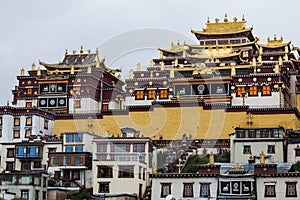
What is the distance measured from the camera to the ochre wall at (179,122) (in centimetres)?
7694

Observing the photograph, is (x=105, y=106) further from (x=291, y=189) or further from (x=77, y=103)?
(x=291, y=189)

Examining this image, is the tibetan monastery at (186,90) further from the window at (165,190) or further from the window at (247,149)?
the window at (165,190)

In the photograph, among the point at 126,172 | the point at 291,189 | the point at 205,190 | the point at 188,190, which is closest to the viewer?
the point at 291,189

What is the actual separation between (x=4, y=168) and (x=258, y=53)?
3843cm

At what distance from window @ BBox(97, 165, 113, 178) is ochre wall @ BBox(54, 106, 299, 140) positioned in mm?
13960

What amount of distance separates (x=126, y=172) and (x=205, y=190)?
337 inches

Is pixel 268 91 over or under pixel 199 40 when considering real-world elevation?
under

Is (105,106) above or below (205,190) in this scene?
above

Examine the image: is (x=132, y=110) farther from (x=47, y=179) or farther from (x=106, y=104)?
(x=47, y=179)

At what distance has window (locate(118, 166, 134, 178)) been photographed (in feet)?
211

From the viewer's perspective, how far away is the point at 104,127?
266 feet

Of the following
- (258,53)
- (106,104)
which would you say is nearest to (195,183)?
(106,104)

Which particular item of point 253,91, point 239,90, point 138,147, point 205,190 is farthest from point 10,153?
point 253,91

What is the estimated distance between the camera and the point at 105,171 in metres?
65.2
